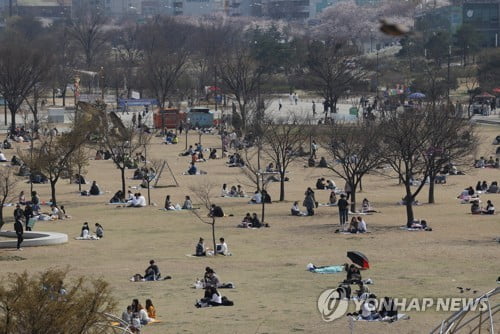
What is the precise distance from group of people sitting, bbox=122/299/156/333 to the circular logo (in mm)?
2745

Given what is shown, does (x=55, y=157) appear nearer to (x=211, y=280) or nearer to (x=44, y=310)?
(x=211, y=280)

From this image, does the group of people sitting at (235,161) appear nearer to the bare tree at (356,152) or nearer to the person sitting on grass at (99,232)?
the bare tree at (356,152)

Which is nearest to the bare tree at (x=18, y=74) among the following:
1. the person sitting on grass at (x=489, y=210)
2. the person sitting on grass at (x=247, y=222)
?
the person sitting on grass at (x=247, y=222)

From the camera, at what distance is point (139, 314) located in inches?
828

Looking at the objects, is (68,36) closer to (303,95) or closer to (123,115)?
(303,95)

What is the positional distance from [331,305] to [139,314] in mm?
3177

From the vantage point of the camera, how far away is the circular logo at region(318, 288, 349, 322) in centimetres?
2108

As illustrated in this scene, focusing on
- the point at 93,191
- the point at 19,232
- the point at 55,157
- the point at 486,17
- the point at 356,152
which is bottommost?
the point at 93,191

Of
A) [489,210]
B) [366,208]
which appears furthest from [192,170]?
[489,210]

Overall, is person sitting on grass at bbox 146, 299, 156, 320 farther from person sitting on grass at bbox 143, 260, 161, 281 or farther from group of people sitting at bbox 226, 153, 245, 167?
group of people sitting at bbox 226, 153, 245, 167

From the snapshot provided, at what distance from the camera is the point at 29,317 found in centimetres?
1532

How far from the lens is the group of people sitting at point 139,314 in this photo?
20.6 meters

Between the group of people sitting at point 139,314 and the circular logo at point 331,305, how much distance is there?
9.01 feet

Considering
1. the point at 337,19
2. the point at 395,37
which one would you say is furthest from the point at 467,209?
the point at 337,19
